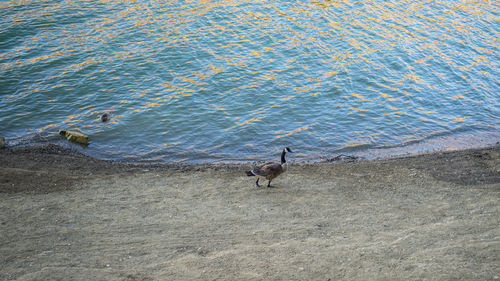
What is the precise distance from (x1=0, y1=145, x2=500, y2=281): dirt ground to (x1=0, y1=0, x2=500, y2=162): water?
6.43ft

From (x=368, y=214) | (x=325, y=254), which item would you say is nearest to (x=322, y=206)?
(x=368, y=214)

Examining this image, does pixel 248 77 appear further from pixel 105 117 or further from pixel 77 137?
pixel 77 137

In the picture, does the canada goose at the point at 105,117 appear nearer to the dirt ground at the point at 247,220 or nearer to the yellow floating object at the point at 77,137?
the yellow floating object at the point at 77,137

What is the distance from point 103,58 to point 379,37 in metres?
13.2

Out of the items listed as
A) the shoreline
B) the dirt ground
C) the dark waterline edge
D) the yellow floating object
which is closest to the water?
the dark waterline edge

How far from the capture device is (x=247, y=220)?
9.20 metres

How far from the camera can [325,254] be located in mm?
7668

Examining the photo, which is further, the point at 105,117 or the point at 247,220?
the point at 105,117

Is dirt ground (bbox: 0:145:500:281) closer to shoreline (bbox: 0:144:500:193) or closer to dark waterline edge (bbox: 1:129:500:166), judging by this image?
shoreline (bbox: 0:144:500:193)

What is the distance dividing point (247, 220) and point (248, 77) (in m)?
10.6

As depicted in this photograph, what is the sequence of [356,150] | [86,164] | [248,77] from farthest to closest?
[248,77]
[356,150]
[86,164]

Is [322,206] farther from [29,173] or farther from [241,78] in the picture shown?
[241,78]

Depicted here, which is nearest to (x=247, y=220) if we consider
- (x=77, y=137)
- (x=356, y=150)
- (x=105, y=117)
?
(x=356, y=150)

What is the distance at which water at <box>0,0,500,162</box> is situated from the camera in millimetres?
15047
